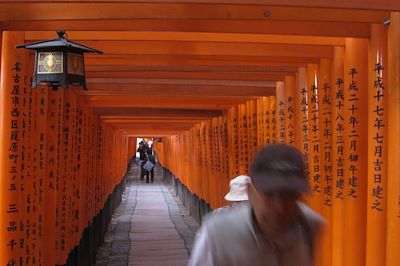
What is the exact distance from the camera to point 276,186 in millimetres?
2182

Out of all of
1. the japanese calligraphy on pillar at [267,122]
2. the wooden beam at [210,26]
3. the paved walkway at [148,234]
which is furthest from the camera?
the paved walkway at [148,234]

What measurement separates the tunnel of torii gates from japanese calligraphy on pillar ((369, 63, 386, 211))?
11 mm

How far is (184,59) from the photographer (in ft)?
22.0

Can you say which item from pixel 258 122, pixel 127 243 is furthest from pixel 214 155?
pixel 258 122

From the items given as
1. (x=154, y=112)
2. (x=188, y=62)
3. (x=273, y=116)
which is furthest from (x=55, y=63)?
(x=154, y=112)

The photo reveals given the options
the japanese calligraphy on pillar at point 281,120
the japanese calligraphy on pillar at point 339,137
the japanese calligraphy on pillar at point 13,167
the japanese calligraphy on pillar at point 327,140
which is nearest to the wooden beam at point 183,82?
the japanese calligraphy on pillar at point 281,120

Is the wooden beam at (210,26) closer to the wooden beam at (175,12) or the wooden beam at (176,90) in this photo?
the wooden beam at (175,12)

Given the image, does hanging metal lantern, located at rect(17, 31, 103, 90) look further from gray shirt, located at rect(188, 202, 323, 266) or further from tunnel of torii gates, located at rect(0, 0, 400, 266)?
gray shirt, located at rect(188, 202, 323, 266)

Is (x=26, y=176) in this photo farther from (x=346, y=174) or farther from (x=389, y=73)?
(x=389, y=73)

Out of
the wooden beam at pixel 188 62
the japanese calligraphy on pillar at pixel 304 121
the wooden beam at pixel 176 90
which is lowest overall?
the japanese calligraphy on pillar at pixel 304 121

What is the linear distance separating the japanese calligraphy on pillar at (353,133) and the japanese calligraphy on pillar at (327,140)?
0.59 m

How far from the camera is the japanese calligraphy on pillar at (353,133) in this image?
522 centimetres

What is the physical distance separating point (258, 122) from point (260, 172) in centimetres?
698

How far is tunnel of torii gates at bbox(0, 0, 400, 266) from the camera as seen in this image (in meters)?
4.71
